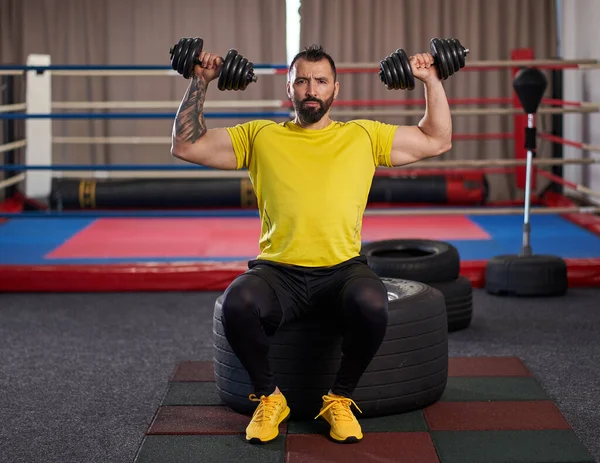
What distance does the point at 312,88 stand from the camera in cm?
260

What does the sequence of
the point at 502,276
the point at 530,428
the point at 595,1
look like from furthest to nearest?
the point at 595,1 < the point at 502,276 < the point at 530,428

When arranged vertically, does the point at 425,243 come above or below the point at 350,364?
above

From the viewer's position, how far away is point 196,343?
3.64 metres

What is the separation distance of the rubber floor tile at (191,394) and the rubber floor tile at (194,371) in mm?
→ 63

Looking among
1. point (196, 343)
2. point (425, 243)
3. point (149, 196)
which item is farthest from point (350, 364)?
point (149, 196)

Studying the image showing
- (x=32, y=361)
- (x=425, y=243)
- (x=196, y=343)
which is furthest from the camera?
(x=425, y=243)

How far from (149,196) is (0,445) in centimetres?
474

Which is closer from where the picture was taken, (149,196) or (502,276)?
(502,276)

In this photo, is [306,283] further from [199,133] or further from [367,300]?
[199,133]

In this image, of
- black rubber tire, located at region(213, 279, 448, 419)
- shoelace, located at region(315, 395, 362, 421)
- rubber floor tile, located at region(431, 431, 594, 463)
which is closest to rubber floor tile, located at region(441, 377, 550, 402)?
black rubber tire, located at region(213, 279, 448, 419)

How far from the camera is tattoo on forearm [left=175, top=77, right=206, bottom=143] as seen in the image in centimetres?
266

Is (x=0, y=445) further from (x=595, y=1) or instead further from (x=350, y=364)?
(x=595, y=1)

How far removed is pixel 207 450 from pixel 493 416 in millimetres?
831


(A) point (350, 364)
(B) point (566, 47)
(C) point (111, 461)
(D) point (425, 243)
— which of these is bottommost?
(C) point (111, 461)
